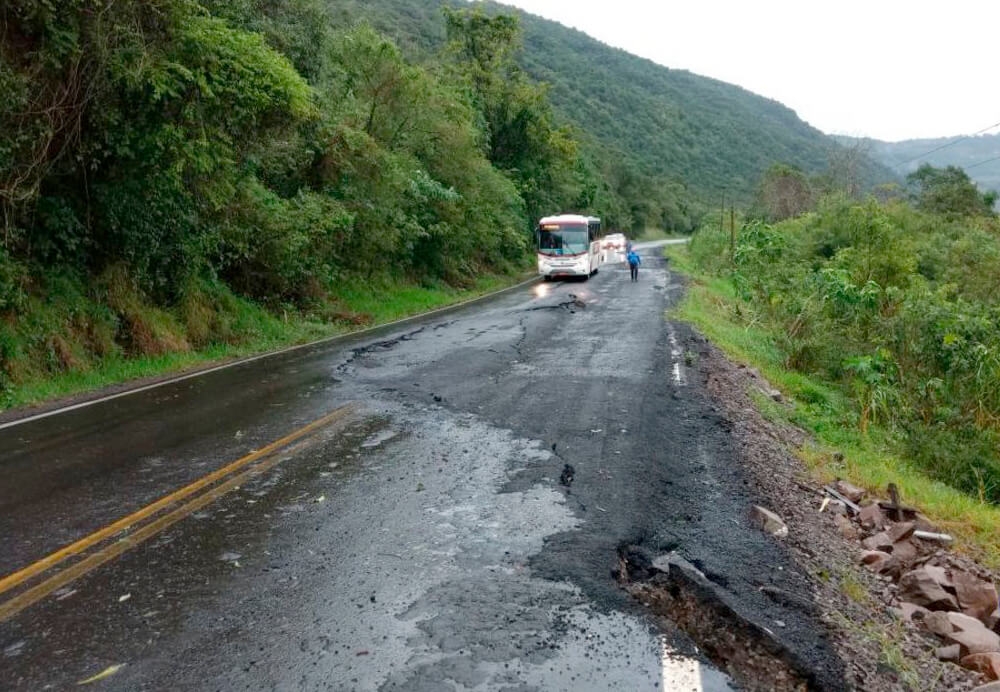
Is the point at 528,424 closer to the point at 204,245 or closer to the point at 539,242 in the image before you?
the point at 204,245

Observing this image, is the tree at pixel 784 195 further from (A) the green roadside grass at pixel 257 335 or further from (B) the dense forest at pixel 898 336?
(A) the green roadside grass at pixel 257 335

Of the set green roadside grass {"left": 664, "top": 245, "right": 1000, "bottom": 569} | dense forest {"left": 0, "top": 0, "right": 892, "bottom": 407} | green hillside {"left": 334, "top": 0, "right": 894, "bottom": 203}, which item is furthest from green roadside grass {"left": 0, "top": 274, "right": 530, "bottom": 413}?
green hillside {"left": 334, "top": 0, "right": 894, "bottom": 203}

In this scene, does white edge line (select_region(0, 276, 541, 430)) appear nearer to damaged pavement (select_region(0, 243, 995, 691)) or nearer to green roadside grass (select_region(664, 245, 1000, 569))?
damaged pavement (select_region(0, 243, 995, 691))

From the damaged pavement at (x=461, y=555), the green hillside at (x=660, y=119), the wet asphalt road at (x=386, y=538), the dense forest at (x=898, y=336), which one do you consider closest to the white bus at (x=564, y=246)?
the dense forest at (x=898, y=336)

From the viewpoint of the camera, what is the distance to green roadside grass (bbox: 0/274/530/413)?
430 inches

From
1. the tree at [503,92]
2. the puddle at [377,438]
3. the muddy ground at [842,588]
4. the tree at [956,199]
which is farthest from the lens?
the tree at [956,199]

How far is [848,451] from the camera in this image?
942cm

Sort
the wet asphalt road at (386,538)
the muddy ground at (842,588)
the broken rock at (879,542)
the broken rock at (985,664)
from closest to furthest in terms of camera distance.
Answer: the wet asphalt road at (386,538), the muddy ground at (842,588), the broken rock at (985,664), the broken rock at (879,542)

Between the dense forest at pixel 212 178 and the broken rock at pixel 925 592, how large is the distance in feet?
35.3

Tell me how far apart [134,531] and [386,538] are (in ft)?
5.88

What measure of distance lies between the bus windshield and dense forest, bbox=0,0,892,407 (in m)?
2.41

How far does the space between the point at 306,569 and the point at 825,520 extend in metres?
4.26

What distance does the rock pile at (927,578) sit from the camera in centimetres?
429

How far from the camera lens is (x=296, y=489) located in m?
6.01
